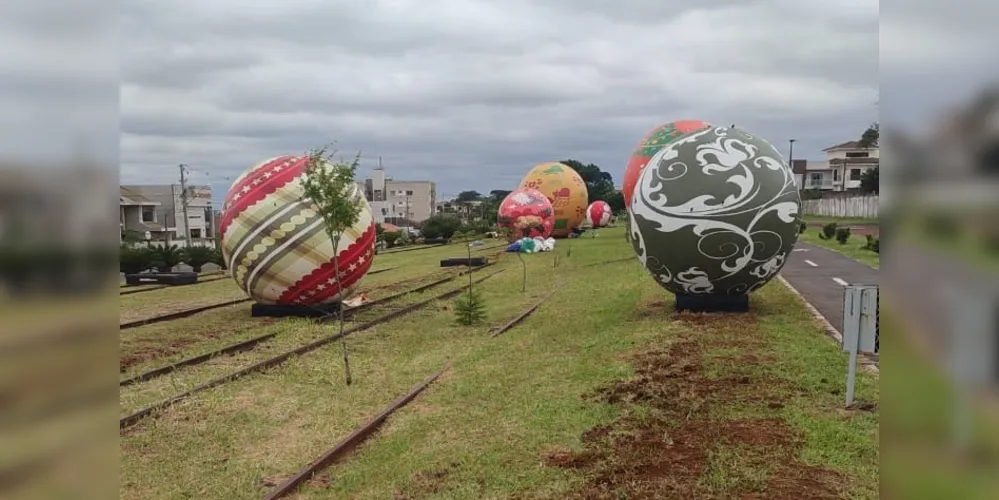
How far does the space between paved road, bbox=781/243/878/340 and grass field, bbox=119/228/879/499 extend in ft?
5.11

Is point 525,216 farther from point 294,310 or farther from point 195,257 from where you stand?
point 294,310

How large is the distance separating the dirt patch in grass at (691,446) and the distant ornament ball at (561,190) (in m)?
33.0

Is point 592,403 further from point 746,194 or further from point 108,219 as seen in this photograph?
point 108,219

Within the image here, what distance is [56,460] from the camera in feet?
4.46

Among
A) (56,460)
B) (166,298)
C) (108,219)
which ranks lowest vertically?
(166,298)

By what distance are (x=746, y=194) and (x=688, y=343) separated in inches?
107

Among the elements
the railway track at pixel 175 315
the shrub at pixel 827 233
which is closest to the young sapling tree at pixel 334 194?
the railway track at pixel 175 315

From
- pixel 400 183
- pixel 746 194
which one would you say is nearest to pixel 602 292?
pixel 746 194

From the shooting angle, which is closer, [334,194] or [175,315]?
[334,194]

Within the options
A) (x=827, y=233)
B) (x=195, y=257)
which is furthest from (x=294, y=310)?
(x=827, y=233)

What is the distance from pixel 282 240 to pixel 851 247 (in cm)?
2318

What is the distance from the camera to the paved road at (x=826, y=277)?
1421cm

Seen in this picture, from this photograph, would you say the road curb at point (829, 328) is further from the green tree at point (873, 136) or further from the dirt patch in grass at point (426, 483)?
the green tree at point (873, 136)

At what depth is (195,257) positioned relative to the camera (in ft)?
98.8
